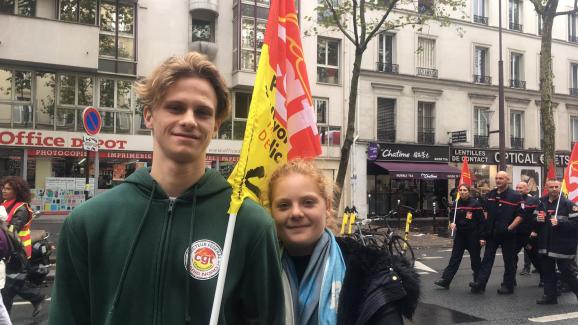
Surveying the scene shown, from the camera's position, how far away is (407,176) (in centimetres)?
2316

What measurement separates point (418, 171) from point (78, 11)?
16.6m

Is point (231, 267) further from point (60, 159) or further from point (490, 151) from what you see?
point (490, 151)

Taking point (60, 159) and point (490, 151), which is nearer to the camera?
point (60, 159)

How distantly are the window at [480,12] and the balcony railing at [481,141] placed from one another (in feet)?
21.3

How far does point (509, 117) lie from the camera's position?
2770 cm

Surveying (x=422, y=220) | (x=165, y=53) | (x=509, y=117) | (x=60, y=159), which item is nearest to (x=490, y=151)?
(x=509, y=117)

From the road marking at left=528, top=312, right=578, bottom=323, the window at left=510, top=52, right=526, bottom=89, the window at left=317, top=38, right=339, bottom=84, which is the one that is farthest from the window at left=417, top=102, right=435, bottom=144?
the road marking at left=528, top=312, right=578, bottom=323

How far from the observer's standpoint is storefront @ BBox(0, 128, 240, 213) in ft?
57.8

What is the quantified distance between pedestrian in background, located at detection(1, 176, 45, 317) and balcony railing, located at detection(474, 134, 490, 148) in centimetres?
2416

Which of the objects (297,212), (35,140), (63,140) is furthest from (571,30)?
(297,212)

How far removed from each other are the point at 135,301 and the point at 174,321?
154 millimetres

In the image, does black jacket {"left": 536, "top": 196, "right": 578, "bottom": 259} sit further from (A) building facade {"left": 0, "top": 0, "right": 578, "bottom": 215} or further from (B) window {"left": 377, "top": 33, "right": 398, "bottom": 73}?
(B) window {"left": 377, "top": 33, "right": 398, "bottom": 73}

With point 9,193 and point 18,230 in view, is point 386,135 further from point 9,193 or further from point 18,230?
point 18,230

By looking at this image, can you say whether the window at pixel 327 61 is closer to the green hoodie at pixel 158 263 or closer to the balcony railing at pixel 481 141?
the balcony railing at pixel 481 141
